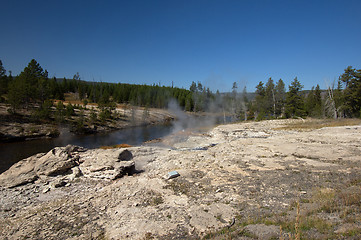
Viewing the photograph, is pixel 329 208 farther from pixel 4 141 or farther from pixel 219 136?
pixel 4 141

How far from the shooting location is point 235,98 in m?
79.1

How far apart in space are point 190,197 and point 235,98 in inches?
2889

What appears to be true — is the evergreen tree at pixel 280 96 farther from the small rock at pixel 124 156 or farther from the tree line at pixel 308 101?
the small rock at pixel 124 156

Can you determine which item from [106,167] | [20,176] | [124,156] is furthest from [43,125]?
[106,167]

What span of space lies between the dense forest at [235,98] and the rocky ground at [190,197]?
1195 inches

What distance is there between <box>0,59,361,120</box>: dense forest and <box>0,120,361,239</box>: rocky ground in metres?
30.4

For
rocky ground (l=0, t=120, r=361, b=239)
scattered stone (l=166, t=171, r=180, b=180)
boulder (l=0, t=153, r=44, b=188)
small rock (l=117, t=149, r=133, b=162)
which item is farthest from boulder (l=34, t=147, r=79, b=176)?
scattered stone (l=166, t=171, r=180, b=180)

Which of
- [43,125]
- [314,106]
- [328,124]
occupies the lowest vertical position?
[43,125]

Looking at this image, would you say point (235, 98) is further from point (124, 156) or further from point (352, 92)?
point (124, 156)

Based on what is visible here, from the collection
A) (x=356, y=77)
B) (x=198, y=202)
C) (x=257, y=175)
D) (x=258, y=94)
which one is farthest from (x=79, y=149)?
(x=258, y=94)

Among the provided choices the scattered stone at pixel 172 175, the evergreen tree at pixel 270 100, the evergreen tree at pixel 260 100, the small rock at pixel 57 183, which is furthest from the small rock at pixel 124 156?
the evergreen tree at pixel 270 100

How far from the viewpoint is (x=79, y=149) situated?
68.1 feet

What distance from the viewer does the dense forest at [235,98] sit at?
137 ft

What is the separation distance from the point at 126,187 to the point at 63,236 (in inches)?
197
